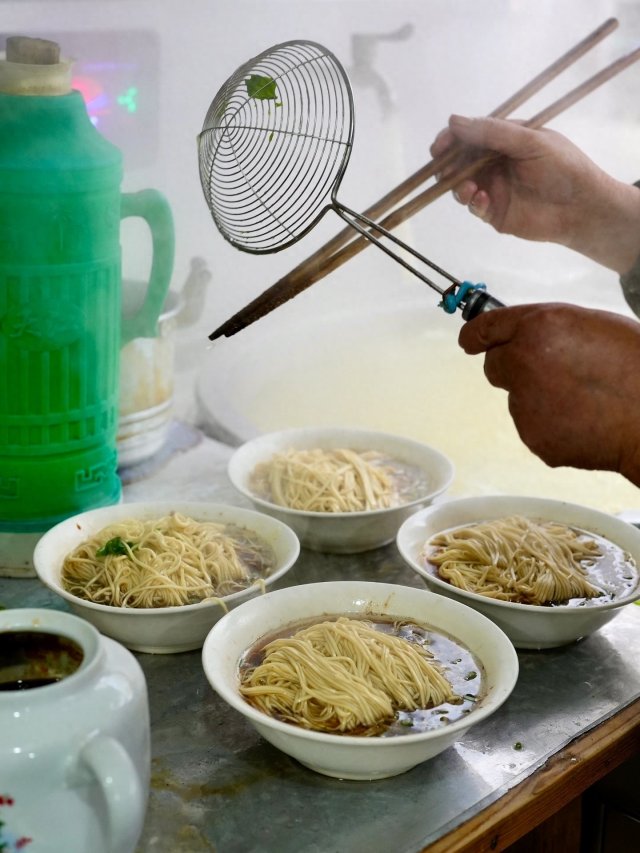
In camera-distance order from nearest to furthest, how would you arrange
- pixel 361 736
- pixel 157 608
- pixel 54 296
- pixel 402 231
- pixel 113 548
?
pixel 361 736 < pixel 157 608 < pixel 113 548 < pixel 54 296 < pixel 402 231

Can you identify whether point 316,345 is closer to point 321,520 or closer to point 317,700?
point 321,520

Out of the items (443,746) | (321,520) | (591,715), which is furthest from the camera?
(321,520)

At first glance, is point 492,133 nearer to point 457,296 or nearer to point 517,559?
point 457,296

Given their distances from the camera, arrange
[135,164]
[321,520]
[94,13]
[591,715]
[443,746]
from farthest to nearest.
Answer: [135,164]
[94,13]
[321,520]
[591,715]
[443,746]

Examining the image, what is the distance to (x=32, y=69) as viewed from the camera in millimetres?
1675

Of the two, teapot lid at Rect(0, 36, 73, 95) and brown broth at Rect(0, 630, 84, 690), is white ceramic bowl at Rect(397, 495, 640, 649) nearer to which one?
brown broth at Rect(0, 630, 84, 690)

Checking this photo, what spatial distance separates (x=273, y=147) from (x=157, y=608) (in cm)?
79

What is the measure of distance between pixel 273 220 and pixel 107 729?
935 millimetres

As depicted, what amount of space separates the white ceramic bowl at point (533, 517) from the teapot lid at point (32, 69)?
0.95 metres

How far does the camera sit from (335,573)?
6.14 feet

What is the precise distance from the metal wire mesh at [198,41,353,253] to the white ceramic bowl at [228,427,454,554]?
51cm

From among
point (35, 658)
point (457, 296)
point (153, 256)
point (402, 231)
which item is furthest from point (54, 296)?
point (402, 231)

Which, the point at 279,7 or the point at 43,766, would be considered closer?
the point at 43,766

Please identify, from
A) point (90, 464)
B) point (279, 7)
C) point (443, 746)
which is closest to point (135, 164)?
point (279, 7)
